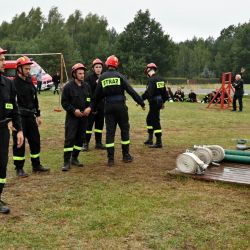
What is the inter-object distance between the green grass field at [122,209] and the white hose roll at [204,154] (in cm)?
69

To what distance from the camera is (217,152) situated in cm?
809

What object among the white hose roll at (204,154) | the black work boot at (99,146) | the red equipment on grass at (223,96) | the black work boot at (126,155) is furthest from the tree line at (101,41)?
the white hose roll at (204,154)

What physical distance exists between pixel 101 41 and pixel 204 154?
6927 cm

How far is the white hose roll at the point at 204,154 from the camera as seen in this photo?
25.1ft

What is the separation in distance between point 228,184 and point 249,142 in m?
4.58

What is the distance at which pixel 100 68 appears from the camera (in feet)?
31.9

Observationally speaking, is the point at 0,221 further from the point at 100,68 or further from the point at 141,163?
the point at 100,68

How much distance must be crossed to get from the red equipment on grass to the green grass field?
13.8 meters

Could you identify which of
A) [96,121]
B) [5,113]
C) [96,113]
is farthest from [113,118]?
[5,113]

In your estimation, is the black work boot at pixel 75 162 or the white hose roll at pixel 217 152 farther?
the black work boot at pixel 75 162

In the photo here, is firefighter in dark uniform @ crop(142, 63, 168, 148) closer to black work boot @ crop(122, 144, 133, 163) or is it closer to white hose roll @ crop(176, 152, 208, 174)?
black work boot @ crop(122, 144, 133, 163)

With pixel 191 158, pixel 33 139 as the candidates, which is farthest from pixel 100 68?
pixel 191 158

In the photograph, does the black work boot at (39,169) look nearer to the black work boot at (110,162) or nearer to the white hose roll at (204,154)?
the black work boot at (110,162)

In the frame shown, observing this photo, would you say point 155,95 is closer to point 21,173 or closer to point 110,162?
point 110,162
